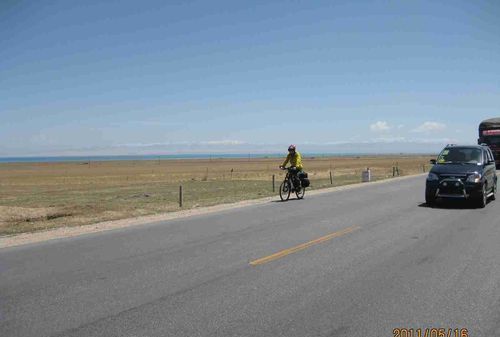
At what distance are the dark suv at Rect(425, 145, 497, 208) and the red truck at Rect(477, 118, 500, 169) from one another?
24968 millimetres

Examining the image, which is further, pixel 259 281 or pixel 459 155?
pixel 459 155

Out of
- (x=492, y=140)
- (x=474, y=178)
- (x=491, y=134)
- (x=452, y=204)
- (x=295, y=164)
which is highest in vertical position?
(x=491, y=134)

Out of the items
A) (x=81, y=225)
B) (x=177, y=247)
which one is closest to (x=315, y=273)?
(x=177, y=247)

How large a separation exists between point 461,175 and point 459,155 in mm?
1591

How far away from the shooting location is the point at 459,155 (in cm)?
1595

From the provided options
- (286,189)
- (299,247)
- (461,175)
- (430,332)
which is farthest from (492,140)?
(430,332)

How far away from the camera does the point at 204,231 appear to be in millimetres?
11094

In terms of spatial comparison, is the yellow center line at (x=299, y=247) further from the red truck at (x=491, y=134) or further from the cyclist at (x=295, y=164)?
the red truck at (x=491, y=134)

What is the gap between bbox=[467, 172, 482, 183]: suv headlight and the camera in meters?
14.5

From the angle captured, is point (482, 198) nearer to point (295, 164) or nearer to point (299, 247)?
point (295, 164)

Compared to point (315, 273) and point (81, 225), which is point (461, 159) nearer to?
point (315, 273)

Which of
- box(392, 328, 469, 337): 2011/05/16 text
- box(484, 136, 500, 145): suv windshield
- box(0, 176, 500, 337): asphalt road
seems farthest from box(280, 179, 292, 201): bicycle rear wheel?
box(484, 136, 500, 145): suv windshield

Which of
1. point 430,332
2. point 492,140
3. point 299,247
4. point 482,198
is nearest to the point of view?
point 430,332

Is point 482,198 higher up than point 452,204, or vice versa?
point 482,198
